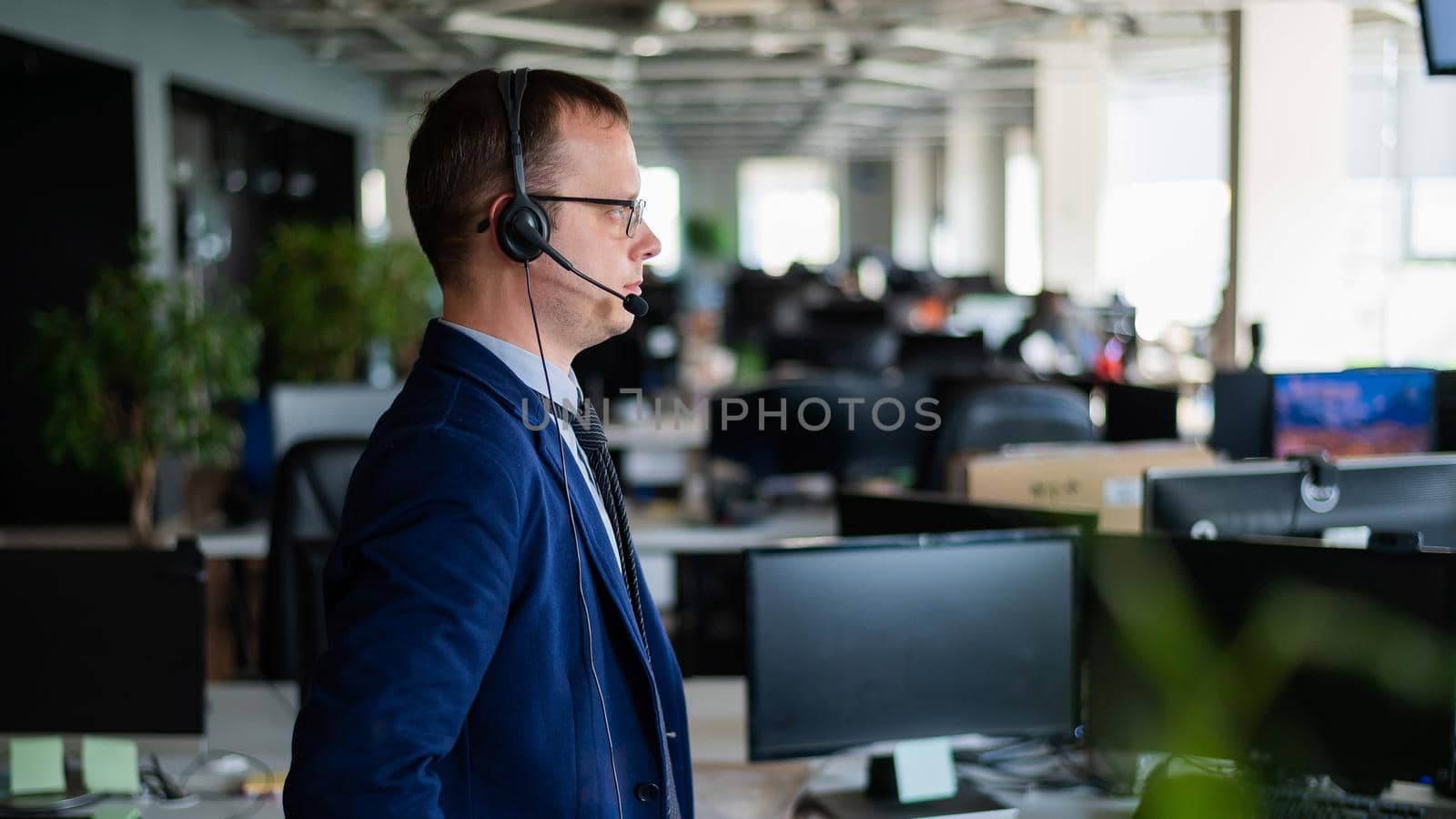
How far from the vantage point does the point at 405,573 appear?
1020mm

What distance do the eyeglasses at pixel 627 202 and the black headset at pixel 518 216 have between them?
0.02 meters

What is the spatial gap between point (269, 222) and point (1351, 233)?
9296 mm

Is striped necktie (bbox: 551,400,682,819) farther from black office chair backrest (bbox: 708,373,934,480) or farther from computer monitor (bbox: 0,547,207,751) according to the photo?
black office chair backrest (bbox: 708,373,934,480)

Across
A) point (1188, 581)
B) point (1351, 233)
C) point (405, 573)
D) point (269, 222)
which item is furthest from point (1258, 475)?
point (269, 222)

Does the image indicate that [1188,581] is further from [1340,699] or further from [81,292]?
[81,292]

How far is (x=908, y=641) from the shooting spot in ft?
6.42

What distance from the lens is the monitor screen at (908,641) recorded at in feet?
6.24

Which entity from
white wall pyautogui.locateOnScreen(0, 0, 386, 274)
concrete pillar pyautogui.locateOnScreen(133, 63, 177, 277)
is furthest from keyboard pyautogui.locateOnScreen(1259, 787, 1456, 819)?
concrete pillar pyautogui.locateOnScreen(133, 63, 177, 277)

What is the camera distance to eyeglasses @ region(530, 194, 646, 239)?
1201 mm

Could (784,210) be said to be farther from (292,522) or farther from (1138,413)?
(292,522)

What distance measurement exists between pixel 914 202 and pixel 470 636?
23770mm

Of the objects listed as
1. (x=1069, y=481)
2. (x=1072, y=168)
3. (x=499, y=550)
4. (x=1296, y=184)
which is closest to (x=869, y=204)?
(x=1072, y=168)

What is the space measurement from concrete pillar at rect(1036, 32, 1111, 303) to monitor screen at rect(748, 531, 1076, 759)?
1055cm

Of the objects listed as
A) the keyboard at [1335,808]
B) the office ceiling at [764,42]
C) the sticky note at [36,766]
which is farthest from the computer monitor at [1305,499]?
the office ceiling at [764,42]
